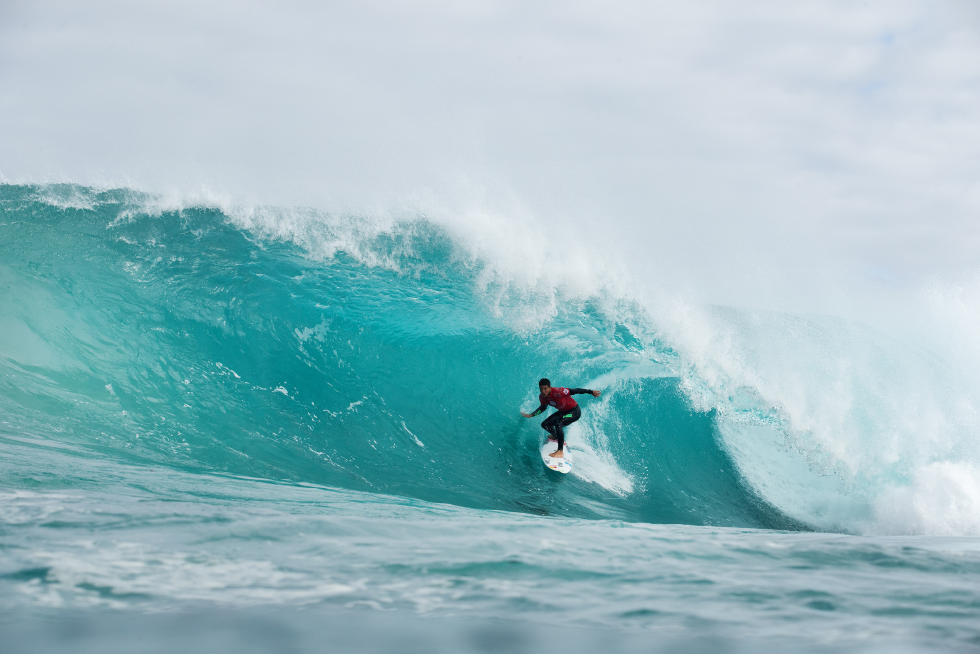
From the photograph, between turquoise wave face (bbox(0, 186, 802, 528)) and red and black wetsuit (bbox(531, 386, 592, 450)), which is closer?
turquoise wave face (bbox(0, 186, 802, 528))

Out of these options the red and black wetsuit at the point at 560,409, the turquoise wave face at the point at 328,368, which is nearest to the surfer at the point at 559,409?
the red and black wetsuit at the point at 560,409

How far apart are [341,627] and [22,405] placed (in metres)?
6.34

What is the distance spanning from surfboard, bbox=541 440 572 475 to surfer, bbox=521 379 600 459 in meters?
0.06

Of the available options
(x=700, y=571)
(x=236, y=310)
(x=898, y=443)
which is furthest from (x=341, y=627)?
(x=898, y=443)

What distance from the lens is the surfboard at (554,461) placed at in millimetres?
7938

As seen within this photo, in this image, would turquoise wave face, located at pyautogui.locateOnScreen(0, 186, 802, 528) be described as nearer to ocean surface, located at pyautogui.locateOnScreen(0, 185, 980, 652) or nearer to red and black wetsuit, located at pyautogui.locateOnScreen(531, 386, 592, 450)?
ocean surface, located at pyautogui.locateOnScreen(0, 185, 980, 652)

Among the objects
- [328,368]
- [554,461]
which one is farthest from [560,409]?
[328,368]

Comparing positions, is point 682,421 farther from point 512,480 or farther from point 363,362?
point 363,362

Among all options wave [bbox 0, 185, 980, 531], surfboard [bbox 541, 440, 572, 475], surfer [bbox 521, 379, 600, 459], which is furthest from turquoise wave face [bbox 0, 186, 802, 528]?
surfer [bbox 521, 379, 600, 459]

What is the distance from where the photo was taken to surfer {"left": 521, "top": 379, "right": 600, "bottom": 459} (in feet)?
26.0

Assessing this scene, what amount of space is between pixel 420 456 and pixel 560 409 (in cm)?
177

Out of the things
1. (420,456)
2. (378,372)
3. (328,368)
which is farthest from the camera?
(378,372)

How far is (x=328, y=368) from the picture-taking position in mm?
8930

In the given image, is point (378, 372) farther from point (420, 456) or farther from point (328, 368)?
point (420, 456)
